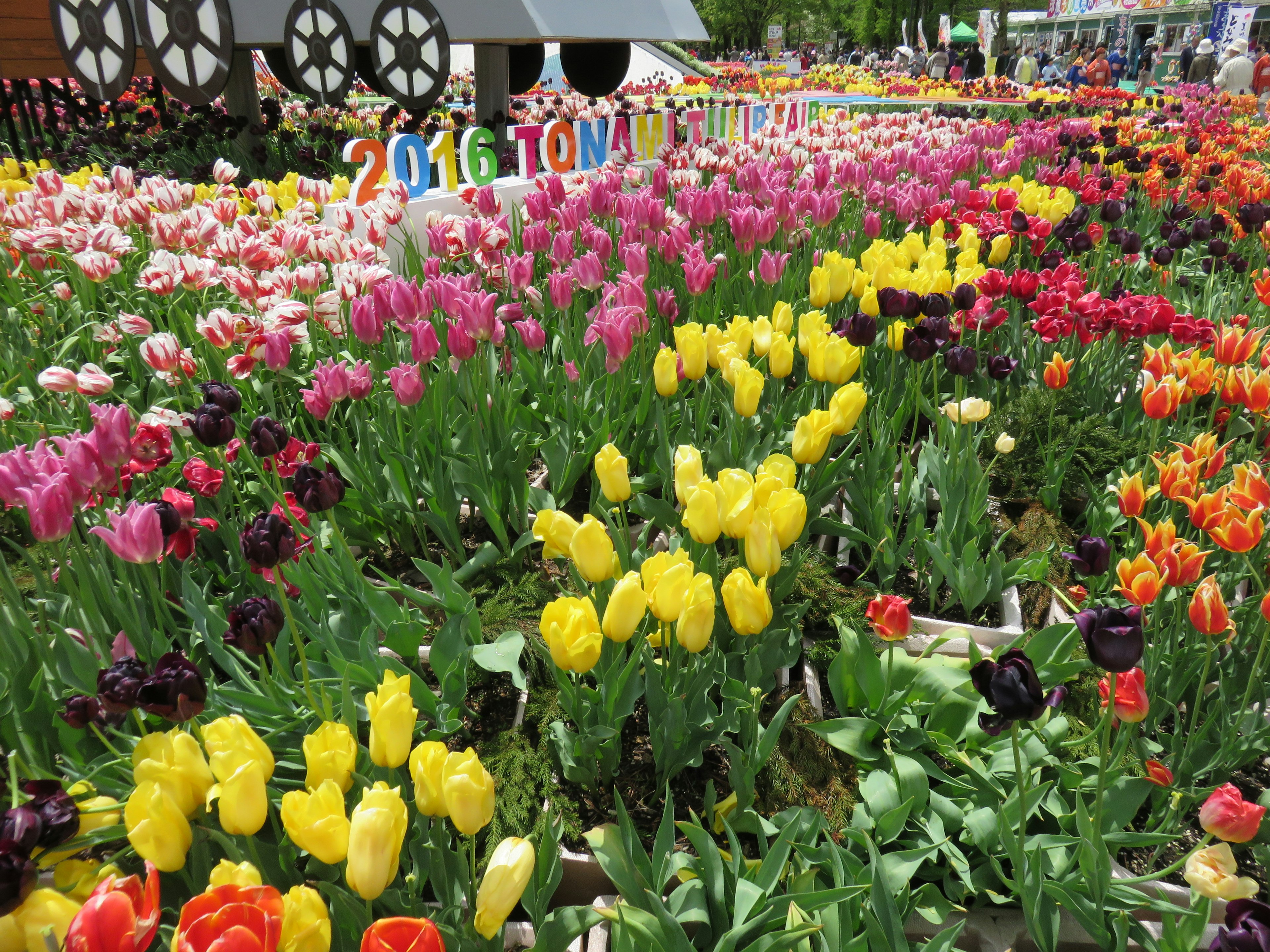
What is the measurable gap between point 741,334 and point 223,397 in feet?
3.98

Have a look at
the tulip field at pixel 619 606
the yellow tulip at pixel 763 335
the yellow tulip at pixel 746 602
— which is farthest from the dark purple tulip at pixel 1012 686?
the yellow tulip at pixel 763 335

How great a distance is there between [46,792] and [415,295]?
154 cm

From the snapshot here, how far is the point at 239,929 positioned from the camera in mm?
678

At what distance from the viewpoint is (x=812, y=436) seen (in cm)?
177

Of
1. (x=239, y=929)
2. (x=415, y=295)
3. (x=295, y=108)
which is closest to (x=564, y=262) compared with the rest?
(x=415, y=295)

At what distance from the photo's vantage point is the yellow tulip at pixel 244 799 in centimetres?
92

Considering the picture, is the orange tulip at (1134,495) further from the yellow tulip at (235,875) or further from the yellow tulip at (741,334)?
the yellow tulip at (235,875)

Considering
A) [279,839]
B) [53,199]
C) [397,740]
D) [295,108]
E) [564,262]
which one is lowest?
[279,839]

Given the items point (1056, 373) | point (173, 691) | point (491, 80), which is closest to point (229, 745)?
point (173, 691)

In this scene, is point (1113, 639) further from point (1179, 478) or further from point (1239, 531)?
point (1179, 478)

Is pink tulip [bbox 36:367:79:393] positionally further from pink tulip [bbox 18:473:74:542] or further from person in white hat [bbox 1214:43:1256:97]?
person in white hat [bbox 1214:43:1256:97]

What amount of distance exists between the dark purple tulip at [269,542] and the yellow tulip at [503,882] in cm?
62

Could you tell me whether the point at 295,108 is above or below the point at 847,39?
below

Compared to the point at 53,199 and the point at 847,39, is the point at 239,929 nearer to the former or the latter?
the point at 53,199
